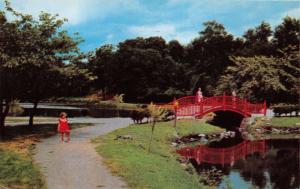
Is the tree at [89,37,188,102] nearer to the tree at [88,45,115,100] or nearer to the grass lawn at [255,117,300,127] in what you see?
the tree at [88,45,115,100]

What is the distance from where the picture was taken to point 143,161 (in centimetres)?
1908

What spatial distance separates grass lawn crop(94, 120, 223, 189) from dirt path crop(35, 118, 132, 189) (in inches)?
19.2

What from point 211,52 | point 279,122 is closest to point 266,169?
point 279,122

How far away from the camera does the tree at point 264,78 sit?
51.4 metres

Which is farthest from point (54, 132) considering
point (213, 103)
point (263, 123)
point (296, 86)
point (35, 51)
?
point (296, 86)

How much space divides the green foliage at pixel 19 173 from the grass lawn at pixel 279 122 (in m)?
27.4

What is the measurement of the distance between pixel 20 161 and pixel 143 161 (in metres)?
4.86

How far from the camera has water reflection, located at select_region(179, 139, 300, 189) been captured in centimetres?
2136

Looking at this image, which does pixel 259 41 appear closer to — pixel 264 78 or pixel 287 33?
pixel 287 33

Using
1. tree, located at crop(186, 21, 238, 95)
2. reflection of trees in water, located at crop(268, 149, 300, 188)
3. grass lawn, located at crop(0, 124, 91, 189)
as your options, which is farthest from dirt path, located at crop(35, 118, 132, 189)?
tree, located at crop(186, 21, 238, 95)

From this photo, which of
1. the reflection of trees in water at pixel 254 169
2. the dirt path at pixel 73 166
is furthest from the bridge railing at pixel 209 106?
the dirt path at pixel 73 166

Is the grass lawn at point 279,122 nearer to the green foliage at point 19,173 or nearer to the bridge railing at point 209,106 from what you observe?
the bridge railing at point 209,106

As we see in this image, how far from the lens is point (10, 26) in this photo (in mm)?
25938

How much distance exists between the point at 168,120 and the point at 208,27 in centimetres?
4149
